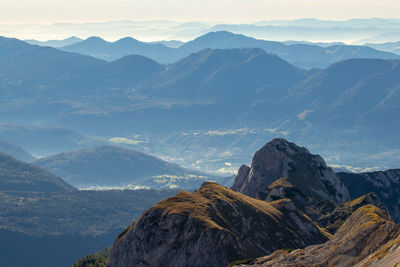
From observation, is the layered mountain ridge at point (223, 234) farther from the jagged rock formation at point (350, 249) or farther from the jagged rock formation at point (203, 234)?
the jagged rock formation at point (350, 249)

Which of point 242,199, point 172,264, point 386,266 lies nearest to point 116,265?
point 172,264

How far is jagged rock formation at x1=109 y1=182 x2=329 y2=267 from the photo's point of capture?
410 feet

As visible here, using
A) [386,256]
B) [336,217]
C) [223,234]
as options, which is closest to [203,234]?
[223,234]

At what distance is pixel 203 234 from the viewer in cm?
12494

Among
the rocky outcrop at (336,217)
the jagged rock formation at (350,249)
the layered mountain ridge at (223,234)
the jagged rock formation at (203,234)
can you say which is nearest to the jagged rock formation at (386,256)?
the jagged rock formation at (350,249)

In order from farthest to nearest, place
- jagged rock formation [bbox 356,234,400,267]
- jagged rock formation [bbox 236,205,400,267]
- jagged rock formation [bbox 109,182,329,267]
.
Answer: jagged rock formation [bbox 109,182,329,267] < jagged rock formation [bbox 236,205,400,267] < jagged rock formation [bbox 356,234,400,267]

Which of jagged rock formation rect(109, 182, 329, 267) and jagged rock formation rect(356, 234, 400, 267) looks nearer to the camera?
jagged rock formation rect(356, 234, 400, 267)

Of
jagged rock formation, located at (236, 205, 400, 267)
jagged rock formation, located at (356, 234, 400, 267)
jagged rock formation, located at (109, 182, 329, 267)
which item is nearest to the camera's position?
jagged rock formation, located at (356, 234, 400, 267)

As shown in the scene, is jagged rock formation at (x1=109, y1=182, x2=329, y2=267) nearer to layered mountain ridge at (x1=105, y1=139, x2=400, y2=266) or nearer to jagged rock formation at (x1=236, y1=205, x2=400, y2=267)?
layered mountain ridge at (x1=105, y1=139, x2=400, y2=266)

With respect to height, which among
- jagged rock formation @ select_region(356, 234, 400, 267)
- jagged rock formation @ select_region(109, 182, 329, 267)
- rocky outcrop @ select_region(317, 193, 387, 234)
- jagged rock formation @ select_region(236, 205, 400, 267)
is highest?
jagged rock formation @ select_region(356, 234, 400, 267)

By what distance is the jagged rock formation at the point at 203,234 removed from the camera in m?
125

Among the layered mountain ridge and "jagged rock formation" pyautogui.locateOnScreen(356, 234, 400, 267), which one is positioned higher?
"jagged rock formation" pyautogui.locateOnScreen(356, 234, 400, 267)

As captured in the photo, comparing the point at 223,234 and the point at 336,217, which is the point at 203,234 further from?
the point at 336,217

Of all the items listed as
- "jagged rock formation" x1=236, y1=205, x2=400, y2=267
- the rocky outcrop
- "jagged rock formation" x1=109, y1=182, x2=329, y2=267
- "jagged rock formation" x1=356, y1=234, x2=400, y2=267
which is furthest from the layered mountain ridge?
the rocky outcrop
